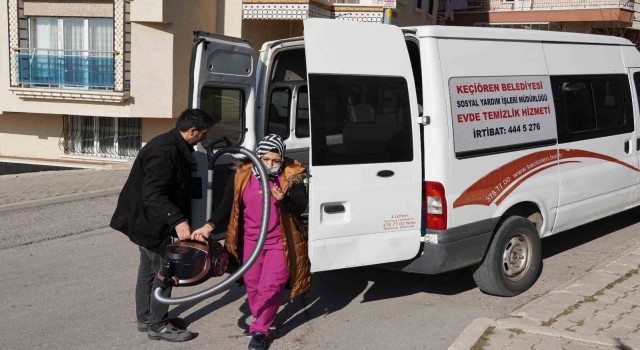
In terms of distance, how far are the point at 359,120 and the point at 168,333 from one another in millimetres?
2103

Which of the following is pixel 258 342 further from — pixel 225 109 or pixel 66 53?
pixel 66 53

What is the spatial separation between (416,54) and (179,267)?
2488mm

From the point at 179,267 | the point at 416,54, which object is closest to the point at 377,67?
the point at 416,54

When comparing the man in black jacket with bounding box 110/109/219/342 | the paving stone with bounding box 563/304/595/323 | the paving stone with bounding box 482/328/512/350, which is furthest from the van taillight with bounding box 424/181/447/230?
the man in black jacket with bounding box 110/109/219/342

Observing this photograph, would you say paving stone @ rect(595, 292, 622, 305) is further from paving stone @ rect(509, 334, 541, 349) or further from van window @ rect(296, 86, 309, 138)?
van window @ rect(296, 86, 309, 138)

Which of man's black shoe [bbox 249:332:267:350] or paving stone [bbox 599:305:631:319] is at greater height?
paving stone [bbox 599:305:631:319]

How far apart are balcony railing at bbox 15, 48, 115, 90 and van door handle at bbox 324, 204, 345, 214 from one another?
1182cm

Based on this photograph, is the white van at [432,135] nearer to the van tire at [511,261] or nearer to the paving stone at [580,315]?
the van tire at [511,261]

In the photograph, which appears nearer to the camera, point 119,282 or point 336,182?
point 336,182

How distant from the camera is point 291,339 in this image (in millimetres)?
5129

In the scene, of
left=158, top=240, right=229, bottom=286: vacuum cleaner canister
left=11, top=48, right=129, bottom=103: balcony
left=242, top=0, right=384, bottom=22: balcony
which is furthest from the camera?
left=242, top=0, right=384, bottom=22: balcony

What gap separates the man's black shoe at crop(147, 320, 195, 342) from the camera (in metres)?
5.03

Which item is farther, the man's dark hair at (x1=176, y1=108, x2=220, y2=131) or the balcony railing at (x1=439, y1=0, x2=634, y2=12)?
the balcony railing at (x1=439, y1=0, x2=634, y2=12)

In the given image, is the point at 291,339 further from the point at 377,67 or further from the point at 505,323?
the point at 377,67
